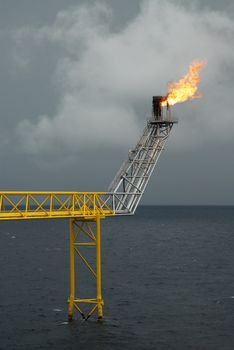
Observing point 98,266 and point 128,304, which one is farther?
point 128,304

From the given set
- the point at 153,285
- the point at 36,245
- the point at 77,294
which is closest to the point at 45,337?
the point at 77,294

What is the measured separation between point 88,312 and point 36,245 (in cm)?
9516

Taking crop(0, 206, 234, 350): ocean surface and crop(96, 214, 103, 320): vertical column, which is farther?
crop(96, 214, 103, 320): vertical column

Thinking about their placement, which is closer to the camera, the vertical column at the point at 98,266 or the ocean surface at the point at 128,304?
the ocean surface at the point at 128,304

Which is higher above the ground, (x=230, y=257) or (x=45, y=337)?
(x=230, y=257)

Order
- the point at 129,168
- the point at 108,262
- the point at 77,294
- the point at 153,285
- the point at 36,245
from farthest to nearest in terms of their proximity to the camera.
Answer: the point at 36,245
the point at 108,262
the point at 153,285
the point at 77,294
the point at 129,168

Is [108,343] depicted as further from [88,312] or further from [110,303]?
[110,303]

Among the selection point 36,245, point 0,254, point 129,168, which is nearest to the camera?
point 129,168

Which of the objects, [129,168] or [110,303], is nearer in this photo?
[129,168]

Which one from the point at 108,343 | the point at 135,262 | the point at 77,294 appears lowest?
the point at 108,343

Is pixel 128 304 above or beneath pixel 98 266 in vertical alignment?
beneath

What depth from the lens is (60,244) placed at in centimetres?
15488

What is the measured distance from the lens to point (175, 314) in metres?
59.8

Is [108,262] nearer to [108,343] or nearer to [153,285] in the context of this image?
[153,285]
